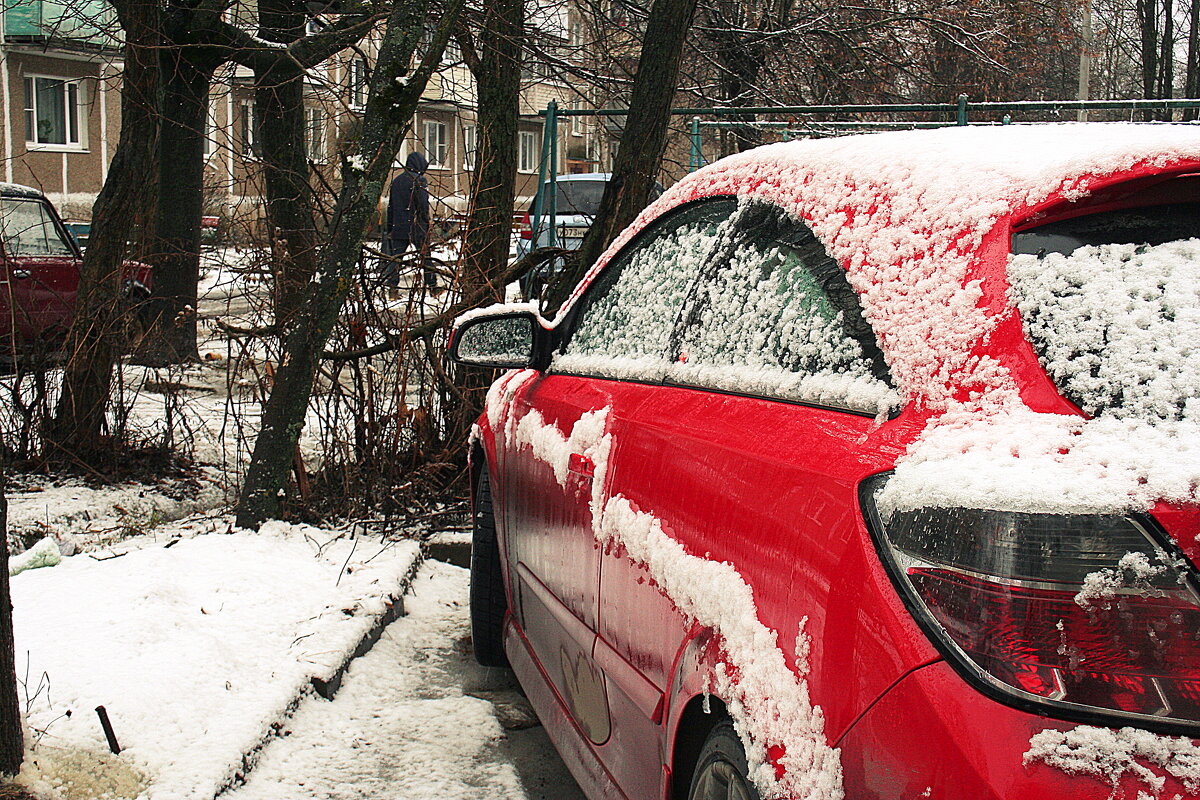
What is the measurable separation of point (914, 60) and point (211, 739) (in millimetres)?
11577

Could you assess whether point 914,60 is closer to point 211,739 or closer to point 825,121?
point 825,121

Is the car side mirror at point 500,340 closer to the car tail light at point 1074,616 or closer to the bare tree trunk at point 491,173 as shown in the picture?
the bare tree trunk at point 491,173

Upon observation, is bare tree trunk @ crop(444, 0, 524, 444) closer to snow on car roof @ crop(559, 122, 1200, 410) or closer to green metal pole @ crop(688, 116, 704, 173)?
green metal pole @ crop(688, 116, 704, 173)

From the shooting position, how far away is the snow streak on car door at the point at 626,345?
101 inches

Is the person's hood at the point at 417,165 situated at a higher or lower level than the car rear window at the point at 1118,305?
higher

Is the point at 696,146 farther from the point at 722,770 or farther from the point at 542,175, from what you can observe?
the point at 722,770

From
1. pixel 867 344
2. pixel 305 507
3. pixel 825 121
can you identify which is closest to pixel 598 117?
pixel 825 121

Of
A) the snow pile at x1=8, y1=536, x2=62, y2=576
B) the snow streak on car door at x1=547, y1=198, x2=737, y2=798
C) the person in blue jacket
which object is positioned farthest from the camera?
the person in blue jacket

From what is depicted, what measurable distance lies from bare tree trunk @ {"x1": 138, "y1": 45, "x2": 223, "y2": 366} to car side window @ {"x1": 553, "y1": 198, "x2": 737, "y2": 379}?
3007 mm

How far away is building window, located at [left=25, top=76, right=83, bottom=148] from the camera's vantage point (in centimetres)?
3069

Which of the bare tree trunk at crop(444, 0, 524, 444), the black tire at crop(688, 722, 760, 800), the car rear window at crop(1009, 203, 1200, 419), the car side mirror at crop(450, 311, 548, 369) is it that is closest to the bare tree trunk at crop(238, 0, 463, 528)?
the bare tree trunk at crop(444, 0, 524, 444)

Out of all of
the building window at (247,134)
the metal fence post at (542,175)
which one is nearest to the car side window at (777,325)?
the building window at (247,134)

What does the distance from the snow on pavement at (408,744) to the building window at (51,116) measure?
30.3 metres

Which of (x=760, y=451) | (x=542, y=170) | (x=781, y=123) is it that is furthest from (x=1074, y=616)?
(x=781, y=123)
